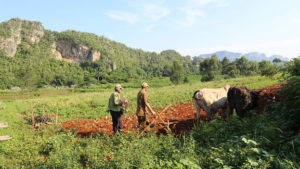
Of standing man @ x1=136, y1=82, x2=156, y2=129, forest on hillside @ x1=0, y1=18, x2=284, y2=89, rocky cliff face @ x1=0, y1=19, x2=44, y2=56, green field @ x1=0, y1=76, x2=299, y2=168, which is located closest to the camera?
green field @ x1=0, y1=76, x2=299, y2=168

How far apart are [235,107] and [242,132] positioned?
2.39 meters

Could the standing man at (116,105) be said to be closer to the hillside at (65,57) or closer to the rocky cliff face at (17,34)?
the hillside at (65,57)

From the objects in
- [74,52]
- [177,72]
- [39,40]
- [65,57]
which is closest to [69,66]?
[65,57]

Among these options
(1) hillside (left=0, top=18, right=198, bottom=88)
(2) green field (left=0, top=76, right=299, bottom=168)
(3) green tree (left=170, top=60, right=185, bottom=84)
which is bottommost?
(2) green field (left=0, top=76, right=299, bottom=168)

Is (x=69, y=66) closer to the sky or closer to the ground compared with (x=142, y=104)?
closer to the sky

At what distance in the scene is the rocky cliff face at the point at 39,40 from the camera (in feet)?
519

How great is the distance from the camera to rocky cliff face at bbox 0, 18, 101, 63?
6230 inches

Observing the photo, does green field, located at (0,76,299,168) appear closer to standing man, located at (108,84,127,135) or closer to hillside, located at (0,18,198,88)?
standing man, located at (108,84,127,135)

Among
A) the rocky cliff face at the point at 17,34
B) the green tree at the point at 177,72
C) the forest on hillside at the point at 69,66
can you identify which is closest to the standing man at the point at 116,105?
the green tree at the point at 177,72

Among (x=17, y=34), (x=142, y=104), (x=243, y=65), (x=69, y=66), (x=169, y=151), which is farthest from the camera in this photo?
(x=69, y=66)

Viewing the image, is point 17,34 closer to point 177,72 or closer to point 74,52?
point 74,52

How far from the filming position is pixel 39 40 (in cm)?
17388

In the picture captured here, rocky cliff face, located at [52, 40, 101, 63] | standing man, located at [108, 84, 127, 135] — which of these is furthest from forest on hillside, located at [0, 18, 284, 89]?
standing man, located at [108, 84, 127, 135]

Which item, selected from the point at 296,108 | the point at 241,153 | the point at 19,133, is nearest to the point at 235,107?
the point at 296,108
